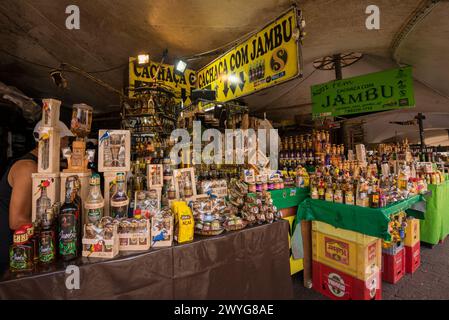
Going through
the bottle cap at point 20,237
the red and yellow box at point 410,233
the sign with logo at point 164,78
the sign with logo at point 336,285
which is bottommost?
the sign with logo at point 336,285

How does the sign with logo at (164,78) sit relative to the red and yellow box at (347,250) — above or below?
above

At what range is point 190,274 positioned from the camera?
5.57 feet

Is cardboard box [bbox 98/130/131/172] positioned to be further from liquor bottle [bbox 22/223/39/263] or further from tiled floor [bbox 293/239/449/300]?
tiled floor [bbox 293/239/449/300]

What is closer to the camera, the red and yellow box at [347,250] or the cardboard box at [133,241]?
the cardboard box at [133,241]

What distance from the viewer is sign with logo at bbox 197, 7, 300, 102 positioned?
7.86 ft

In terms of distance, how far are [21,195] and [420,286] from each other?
4736mm

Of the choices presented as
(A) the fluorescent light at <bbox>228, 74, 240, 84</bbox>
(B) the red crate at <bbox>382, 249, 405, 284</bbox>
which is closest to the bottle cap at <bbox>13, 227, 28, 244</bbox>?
(A) the fluorescent light at <bbox>228, 74, 240, 84</bbox>

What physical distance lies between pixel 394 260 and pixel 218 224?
2.83 m

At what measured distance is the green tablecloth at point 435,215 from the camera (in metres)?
4.01

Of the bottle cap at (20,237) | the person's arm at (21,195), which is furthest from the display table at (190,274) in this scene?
the person's arm at (21,195)

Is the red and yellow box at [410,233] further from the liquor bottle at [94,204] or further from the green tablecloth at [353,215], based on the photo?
the liquor bottle at [94,204]

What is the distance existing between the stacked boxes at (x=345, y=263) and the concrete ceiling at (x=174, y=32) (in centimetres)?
315

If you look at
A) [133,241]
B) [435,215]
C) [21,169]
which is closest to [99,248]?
[133,241]
